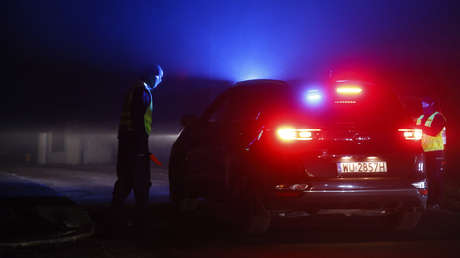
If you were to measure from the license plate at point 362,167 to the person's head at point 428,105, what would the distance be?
399cm

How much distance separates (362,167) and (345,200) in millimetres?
387

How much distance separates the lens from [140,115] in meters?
6.28

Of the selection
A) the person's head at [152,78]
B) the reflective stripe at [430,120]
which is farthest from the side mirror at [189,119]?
the reflective stripe at [430,120]

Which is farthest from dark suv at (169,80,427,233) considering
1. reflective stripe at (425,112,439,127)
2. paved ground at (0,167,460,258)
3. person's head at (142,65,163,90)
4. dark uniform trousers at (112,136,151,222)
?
reflective stripe at (425,112,439,127)

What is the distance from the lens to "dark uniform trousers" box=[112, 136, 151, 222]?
20.3ft

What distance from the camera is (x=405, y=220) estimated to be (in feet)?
21.0

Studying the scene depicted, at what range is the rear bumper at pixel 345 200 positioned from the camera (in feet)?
17.4

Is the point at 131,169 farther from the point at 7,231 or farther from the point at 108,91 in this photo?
the point at 108,91

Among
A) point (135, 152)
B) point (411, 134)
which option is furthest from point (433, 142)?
point (135, 152)

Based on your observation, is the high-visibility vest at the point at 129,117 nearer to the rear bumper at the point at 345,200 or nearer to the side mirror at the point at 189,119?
the side mirror at the point at 189,119

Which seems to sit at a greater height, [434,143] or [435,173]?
[434,143]

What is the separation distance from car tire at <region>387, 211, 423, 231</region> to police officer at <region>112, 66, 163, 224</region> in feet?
9.47

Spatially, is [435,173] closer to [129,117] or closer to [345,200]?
[345,200]

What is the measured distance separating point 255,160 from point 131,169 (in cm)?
150
